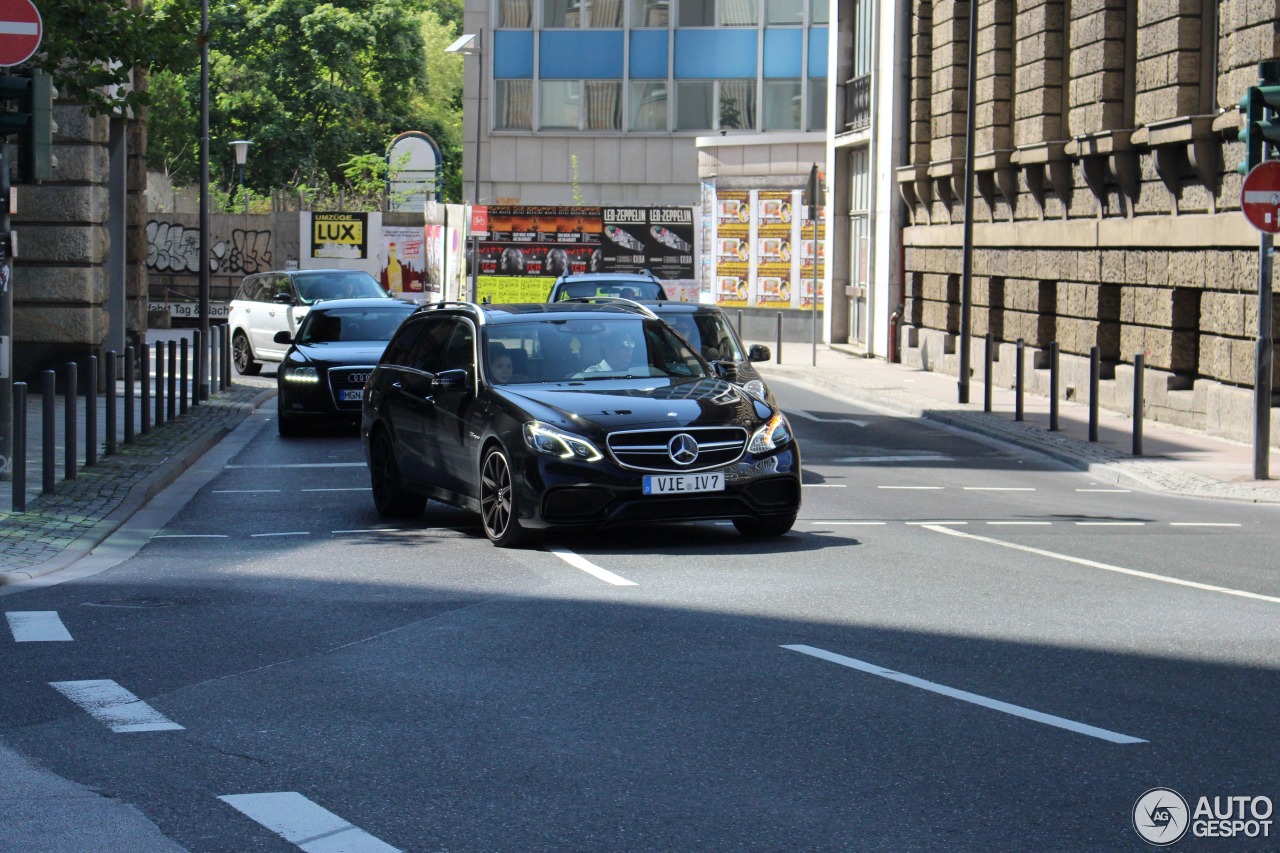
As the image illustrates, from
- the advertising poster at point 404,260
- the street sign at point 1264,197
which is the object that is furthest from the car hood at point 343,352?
the advertising poster at point 404,260

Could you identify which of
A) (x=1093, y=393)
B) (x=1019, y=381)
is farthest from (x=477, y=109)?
(x=1093, y=393)

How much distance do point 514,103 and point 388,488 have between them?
2072 inches

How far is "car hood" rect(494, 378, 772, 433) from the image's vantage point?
11047mm

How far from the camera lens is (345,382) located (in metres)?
20.1

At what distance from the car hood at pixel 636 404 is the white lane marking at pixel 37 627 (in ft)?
10.9

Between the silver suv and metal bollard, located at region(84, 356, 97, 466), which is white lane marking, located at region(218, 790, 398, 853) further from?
the silver suv

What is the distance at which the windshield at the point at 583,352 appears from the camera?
12141 mm

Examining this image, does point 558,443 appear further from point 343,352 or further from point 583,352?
point 343,352

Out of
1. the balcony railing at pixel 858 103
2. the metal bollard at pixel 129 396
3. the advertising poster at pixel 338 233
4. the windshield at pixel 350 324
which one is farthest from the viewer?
the advertising poster at pixel 338 233

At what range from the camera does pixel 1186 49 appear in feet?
70.4

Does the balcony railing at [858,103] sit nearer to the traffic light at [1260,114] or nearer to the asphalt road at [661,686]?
the traffic light at [1260,114]

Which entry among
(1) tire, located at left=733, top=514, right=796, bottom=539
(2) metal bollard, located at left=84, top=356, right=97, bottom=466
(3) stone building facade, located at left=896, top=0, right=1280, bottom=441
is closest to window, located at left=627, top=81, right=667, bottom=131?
(3) stone building facade, located at left=896, top=0, right=1280, bottom=441

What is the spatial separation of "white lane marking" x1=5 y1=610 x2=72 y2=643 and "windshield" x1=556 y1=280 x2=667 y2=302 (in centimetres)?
1518

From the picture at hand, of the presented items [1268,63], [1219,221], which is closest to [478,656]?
[1268,63]
